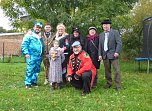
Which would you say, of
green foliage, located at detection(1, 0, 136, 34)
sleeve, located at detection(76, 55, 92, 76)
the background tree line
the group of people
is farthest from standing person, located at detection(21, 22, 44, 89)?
green foliage, located at detection(1, 0, 136, 34)

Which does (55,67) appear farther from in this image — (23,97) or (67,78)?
(23,97)

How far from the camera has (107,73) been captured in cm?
977

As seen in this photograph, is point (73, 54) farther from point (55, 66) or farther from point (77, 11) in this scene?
point (77, 11)

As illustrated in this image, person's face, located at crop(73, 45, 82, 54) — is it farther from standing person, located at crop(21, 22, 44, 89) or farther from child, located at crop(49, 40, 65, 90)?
standing person, located at crop(21, 22, 44, 89)

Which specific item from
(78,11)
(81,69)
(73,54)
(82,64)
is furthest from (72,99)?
(78,11)

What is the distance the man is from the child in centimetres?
42

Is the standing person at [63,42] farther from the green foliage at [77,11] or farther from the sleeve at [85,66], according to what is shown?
the green foliage at [77,11]

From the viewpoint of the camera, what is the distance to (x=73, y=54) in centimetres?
929

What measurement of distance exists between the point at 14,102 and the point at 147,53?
8808 mm

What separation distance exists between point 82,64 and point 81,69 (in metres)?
0.15

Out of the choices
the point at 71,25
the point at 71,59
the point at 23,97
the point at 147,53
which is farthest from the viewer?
the point at 147,53

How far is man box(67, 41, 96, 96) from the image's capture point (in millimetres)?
8906

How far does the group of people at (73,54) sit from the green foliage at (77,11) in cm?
352

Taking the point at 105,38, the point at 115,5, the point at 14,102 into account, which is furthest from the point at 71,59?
the point at 115,5
